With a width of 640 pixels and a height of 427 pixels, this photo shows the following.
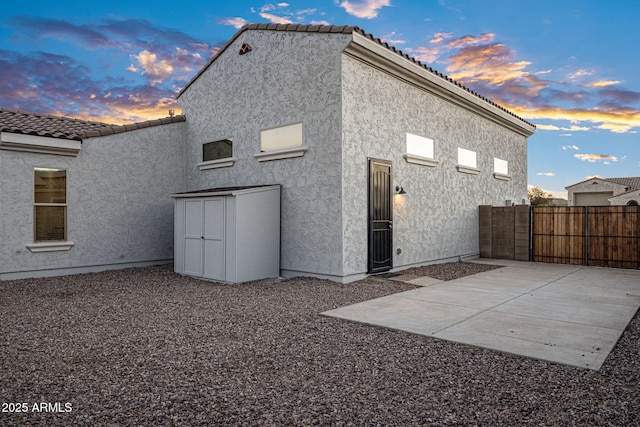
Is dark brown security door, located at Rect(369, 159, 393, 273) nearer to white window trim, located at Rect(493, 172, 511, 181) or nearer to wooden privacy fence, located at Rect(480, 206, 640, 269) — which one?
wooden privacy fence, located at Rect(480, 206, 640, 269)

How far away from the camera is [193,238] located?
916cm

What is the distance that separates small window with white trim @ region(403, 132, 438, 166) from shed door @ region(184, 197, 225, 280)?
4.86 metres

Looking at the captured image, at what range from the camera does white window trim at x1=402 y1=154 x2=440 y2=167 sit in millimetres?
9845

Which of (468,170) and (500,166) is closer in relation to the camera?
(468,170)

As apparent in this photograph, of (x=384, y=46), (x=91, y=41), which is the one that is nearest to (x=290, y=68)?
(x=384, y=46)

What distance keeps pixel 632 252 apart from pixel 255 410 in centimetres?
1207

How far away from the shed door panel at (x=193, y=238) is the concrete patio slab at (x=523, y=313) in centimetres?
446

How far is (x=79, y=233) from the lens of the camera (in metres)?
9.66

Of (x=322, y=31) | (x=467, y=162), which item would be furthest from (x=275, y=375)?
(x=467, y=162)

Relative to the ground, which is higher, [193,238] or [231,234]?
[231,234]

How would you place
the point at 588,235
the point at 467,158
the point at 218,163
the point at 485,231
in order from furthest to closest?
the point at 485,231
the point at 467,158
the point at 588,235
the point at 218,163

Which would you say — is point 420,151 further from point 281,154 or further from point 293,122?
point 281,154

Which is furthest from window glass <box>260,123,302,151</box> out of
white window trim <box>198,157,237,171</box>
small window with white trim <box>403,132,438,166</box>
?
small window with white trim <box>403,132,438,166</box>

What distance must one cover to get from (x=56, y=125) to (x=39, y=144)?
1.64 meters
